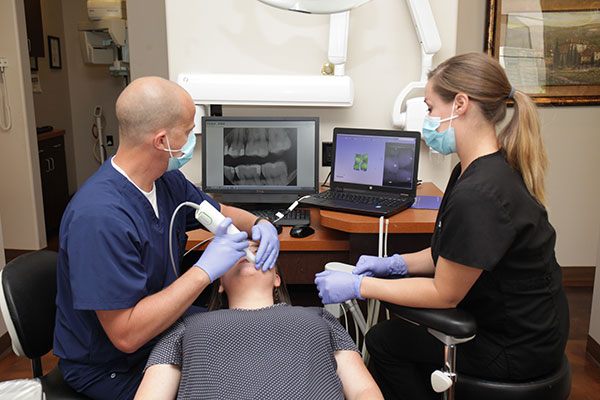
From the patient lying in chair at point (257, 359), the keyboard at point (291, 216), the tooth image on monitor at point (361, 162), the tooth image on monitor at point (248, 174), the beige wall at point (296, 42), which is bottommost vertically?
the patient lying in chair at point (257, 359)

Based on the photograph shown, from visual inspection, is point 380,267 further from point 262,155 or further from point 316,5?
point 316,5

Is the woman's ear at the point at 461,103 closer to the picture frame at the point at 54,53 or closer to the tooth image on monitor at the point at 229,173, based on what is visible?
the tooth image on monitor at the point at 229,173

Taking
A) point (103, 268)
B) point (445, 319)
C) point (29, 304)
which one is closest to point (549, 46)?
point (445, 319)

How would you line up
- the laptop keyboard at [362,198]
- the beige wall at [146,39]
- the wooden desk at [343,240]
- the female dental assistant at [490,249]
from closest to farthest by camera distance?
the female dental assistant at [490,249] < the wooden desk at [343,240] < the laptop keyboard at [362,198] < the beige wall at [146,39]

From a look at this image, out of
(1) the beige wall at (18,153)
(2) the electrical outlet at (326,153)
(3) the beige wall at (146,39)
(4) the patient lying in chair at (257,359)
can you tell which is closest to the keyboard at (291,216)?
(2) the electrical outlet at (326,153)

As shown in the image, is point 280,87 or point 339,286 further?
point 280,87

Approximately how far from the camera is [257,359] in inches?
44.5

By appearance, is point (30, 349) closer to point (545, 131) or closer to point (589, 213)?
point (545, 131)

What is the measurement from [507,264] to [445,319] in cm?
20

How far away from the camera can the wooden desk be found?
1724 millimetres

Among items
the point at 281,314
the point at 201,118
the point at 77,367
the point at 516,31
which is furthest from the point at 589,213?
the point at 77,367

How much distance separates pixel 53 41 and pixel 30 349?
12.8ft

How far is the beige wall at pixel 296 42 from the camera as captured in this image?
7.12 feet

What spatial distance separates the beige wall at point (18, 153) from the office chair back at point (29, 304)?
7.69 ft
